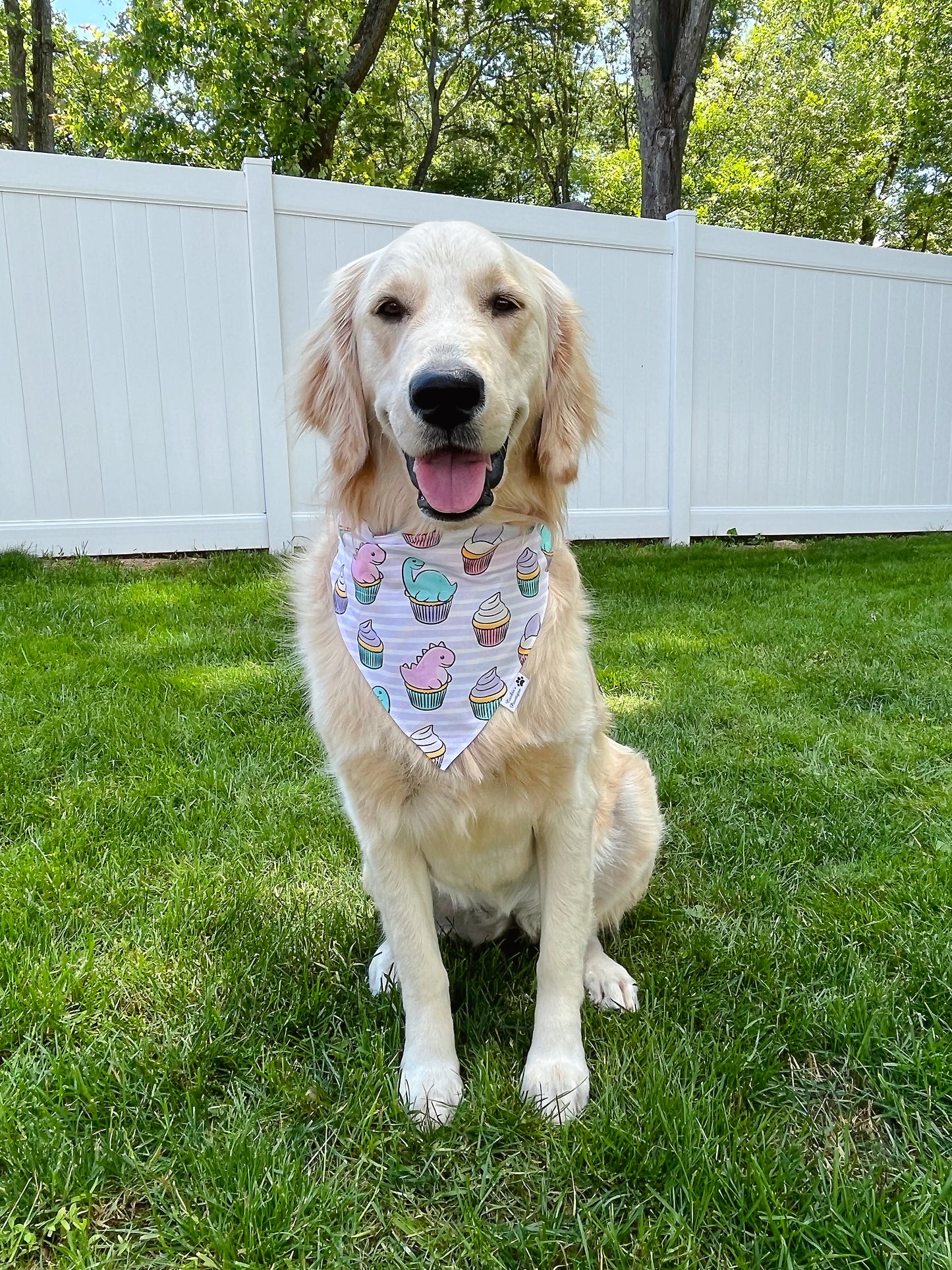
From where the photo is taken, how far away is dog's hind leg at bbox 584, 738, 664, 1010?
1.79m

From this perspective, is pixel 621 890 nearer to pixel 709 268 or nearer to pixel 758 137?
pixel 709 268

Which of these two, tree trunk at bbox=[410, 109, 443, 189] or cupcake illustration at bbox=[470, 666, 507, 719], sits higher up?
tree trunk at bbox=[410, 109, 443, 189]

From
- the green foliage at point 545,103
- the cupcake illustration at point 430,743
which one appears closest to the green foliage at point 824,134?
the green foliage at point 545,103

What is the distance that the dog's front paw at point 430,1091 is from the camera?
1.42 metres

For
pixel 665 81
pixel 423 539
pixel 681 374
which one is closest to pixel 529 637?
pixel 423 539

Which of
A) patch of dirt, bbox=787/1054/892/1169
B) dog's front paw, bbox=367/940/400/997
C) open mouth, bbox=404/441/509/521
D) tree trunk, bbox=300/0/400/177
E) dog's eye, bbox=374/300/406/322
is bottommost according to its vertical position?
patch of dirt, bbox=787/1054/892/1169

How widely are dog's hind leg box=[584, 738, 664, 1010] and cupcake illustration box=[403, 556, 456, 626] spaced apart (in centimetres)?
63

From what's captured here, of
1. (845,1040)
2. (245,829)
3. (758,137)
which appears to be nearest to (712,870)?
(845,1040)

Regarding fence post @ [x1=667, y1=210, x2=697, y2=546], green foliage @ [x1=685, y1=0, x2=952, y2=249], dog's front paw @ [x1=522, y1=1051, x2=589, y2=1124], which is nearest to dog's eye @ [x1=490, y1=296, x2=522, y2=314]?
dog's front paw @ [x1=522, y1=1051, x2=589, y2=1124]

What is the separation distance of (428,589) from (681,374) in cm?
574

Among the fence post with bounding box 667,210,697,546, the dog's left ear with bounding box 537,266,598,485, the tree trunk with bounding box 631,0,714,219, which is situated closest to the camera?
the dog's left ear with bounding box 537,266,598,485

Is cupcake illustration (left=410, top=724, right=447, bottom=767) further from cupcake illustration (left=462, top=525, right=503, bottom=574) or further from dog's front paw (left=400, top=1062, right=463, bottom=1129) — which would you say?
dog's front paw (left=400, top=1062, right=463, bottom=1129)

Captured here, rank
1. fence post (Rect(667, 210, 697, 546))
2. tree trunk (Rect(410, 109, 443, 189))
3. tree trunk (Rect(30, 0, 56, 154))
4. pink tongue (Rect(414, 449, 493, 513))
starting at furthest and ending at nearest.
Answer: tree trunk (Rect(410, 109, 443, 189))
tree trunk (Rect(30, 0, 56, 154))
fence post (Rect(667, 210, 697, 546))
pink tongue (Rect(414, 449, 493, 513))

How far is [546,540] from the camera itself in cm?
179
